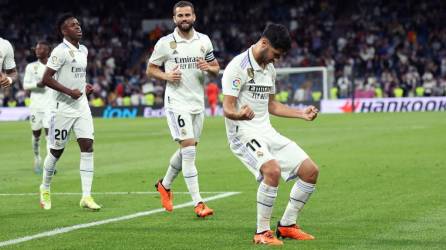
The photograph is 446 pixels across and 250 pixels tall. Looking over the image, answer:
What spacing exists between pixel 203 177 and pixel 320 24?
139 feet

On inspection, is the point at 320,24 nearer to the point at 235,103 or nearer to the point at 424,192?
the point at 424,192

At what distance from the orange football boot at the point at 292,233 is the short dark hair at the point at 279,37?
1.80 m

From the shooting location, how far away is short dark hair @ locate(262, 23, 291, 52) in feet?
32.3

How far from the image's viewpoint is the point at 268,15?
202 ft

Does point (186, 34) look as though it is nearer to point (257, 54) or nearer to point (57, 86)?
point (57, 86)

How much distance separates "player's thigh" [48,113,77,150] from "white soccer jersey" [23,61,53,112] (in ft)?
26.3

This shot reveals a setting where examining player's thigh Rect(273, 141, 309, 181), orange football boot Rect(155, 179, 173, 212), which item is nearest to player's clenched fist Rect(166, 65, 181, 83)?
orange football boot Rect(155, 179, 173, 212)

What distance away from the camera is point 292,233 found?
1021cm

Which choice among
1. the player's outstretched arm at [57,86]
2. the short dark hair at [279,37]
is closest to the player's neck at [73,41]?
the player's outstretched arm at [57,86]

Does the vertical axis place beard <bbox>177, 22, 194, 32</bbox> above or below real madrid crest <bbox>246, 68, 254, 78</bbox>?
above

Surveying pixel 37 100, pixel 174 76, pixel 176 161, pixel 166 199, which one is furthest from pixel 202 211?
pixel 37 100

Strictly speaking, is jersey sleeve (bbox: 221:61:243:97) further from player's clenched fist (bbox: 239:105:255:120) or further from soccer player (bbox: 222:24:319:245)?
player's clenched fist (bbox: 239:105:255:120)

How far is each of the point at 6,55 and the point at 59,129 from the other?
1.21 m

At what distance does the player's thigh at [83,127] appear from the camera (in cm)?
1365
